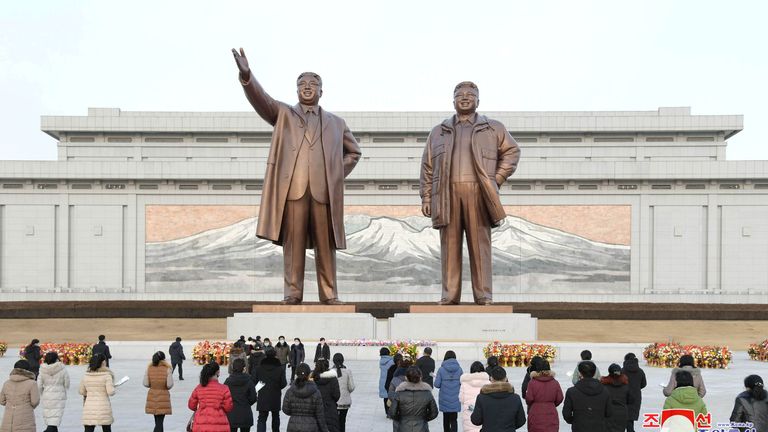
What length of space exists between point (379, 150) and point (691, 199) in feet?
45.4

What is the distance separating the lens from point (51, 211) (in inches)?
1582

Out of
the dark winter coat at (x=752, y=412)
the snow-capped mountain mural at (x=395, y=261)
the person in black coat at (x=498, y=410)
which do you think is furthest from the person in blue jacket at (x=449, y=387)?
the snow-capped mountain mural at (x=395, y=261)

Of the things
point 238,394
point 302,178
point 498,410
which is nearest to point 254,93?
point 302,178

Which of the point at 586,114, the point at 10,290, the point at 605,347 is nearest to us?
the point at 605,347

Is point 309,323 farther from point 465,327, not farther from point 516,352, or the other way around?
point 516,352

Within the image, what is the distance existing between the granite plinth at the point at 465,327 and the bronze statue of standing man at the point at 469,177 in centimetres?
57

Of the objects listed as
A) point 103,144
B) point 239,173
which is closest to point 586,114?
point 239,173

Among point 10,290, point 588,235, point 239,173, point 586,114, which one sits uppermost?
point 586,114

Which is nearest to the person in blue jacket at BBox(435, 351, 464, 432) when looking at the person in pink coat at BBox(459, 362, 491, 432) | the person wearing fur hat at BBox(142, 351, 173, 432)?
the person in pink coat at BBox(459, 362, 491, 432)

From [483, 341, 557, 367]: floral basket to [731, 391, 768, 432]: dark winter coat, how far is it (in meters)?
10.5

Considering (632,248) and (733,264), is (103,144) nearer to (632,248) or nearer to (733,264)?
(632,248)

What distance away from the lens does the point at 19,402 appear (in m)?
8.47

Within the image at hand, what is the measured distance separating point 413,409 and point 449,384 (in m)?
2.07

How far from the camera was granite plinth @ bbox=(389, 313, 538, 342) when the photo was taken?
61.8 feet
